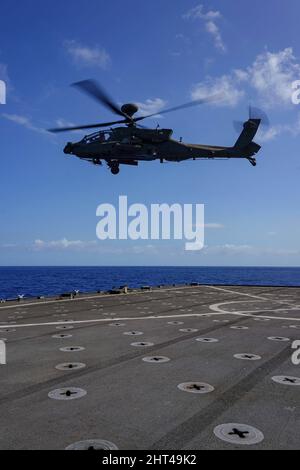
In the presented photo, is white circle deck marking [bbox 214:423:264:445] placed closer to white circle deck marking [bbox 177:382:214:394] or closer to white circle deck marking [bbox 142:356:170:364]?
white circle deck marking [bbox 177:382:214:394]

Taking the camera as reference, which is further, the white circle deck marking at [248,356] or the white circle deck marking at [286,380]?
the white circle deck marking at [248,356]

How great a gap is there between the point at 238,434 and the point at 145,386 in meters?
3.50

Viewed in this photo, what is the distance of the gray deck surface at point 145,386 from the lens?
7449mm

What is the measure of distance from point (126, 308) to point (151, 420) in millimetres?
21360

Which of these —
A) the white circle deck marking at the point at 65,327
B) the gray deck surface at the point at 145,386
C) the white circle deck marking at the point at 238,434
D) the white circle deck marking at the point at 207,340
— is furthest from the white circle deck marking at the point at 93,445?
the white circle deck marking at the point at 65,327

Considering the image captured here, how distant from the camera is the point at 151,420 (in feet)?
26.6

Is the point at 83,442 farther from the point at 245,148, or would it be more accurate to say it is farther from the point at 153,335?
the point at 245,148

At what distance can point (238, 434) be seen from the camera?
751cm

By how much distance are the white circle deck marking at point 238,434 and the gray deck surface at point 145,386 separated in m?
0.12

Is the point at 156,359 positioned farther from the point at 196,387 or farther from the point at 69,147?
the point at 69,147

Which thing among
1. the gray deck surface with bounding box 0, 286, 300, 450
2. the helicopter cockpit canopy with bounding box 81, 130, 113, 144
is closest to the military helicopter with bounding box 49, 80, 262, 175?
the helicopter cockpit canopy with bounding box 81, 130, 113, 144

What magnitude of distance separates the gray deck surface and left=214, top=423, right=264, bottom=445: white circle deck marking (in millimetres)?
122

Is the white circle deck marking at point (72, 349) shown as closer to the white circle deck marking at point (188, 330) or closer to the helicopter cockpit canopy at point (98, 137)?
the white circle deck marking at point (188, 330)
